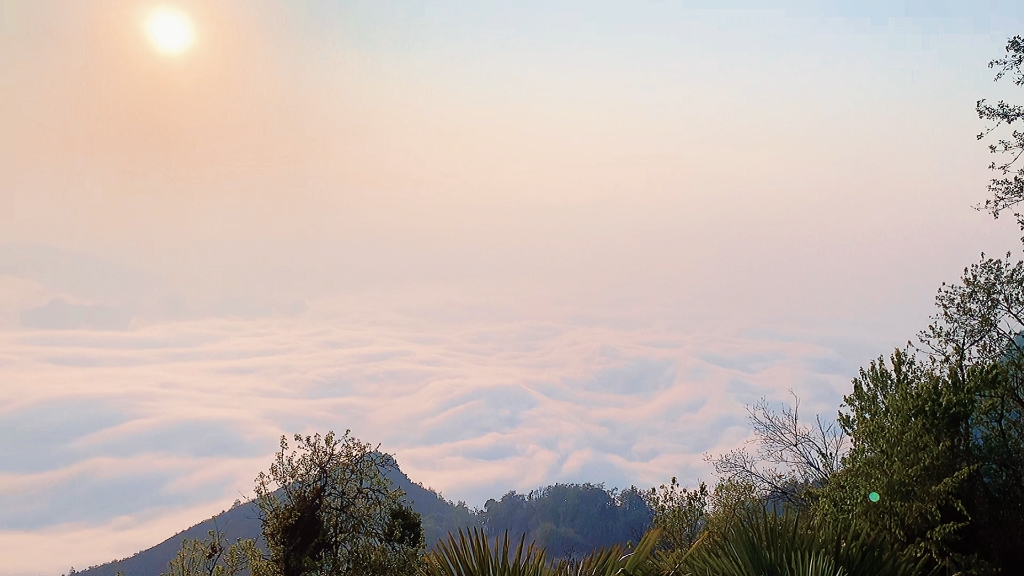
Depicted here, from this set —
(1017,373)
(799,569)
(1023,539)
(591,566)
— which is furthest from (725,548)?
(1017,373)

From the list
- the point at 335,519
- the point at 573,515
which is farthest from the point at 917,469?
the point at 573,515

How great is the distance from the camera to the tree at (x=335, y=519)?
63.5 feet

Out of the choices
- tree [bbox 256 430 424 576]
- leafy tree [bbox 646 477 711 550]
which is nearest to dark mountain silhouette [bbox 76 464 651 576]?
leafy tree [bbox 646 477 711 550]

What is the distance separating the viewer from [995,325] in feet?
81.8

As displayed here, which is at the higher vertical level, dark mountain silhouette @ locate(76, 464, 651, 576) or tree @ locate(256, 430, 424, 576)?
dark mountain silhouette @ locate(76, 464, 651, 576)

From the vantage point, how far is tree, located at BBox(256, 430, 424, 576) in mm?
19344

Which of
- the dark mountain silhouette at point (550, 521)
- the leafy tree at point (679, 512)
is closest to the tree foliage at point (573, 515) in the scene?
the dark mountain silhouette at point (550, 521)

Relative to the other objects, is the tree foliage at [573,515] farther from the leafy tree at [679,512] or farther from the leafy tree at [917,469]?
the leafy tree at [917,469]

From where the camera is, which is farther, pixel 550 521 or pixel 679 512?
pixel 550 521

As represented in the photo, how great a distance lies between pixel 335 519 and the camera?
806 inches

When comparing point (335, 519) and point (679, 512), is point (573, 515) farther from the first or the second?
point (335, 519)

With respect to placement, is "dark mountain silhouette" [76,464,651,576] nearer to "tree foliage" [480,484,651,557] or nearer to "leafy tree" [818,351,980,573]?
"tree foliage" [480,484,651,557]

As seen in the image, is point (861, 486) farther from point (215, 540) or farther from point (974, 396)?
point (215, 540)

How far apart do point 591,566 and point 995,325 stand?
18.8 meters
